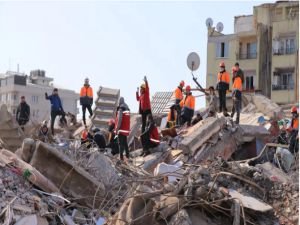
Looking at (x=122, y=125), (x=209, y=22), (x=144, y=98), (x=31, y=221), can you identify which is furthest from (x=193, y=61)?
(x=209, y=22)

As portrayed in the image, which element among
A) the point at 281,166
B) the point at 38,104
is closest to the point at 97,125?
the point at 281,166

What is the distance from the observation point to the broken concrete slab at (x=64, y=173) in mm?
9680

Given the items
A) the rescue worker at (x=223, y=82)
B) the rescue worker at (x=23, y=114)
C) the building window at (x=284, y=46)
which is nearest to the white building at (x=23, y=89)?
the building window at (x=284, y=46)

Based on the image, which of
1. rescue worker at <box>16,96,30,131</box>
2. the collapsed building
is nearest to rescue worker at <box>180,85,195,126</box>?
the collapsed building

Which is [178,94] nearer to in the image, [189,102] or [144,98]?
[189,102]

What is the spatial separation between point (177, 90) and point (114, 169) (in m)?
6.36

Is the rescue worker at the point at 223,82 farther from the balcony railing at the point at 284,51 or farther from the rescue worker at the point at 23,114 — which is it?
the balcony railing at the point at 284,51

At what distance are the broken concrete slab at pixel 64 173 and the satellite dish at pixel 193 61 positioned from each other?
34.4 ft

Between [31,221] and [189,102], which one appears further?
[189,102]

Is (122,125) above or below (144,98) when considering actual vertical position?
below

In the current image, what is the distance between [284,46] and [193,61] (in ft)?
77.9

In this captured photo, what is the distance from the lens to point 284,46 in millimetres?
42156

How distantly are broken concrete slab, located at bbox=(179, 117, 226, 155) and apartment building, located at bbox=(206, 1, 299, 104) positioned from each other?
28007 mm

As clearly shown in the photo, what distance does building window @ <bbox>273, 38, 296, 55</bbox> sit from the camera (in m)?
41.8
